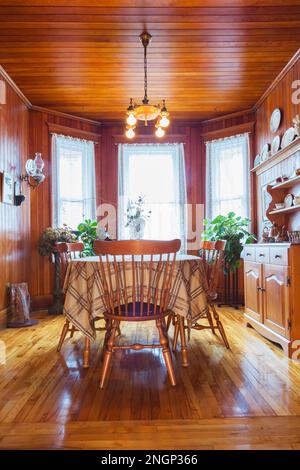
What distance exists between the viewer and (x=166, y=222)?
17.5 feet

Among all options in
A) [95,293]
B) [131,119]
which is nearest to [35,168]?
[131,119]

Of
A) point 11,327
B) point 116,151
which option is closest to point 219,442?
point 11,327

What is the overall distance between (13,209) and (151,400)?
3071 millimetres

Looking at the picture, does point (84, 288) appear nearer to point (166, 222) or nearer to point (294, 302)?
point (294, 302)

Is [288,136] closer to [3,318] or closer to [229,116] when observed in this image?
[229,116]

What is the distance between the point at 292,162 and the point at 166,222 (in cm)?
224

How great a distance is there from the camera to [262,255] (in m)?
3.20

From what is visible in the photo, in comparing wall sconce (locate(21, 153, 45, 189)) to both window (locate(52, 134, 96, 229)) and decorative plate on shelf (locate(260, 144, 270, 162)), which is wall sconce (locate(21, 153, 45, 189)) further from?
decorative plate on shelf (locate(260, 144, 270, 162))

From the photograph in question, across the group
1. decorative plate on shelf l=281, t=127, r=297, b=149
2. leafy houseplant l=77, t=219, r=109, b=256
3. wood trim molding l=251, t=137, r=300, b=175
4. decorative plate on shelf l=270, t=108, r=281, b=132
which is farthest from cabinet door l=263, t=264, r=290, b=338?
leafy houseplant l=77, t=219, r=109, b=256

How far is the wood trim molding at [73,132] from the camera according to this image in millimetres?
4879

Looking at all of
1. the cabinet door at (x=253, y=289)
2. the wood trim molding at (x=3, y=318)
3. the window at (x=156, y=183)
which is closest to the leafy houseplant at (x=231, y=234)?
the window at (x=156, y=183)

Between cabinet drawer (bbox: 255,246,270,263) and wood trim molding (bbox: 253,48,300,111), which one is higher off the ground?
wood trim molding (bbox: 253,48,300,111)

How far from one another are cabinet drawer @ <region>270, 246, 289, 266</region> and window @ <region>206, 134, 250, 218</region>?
2.10 meters

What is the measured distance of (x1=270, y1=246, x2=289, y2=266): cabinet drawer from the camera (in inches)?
107
